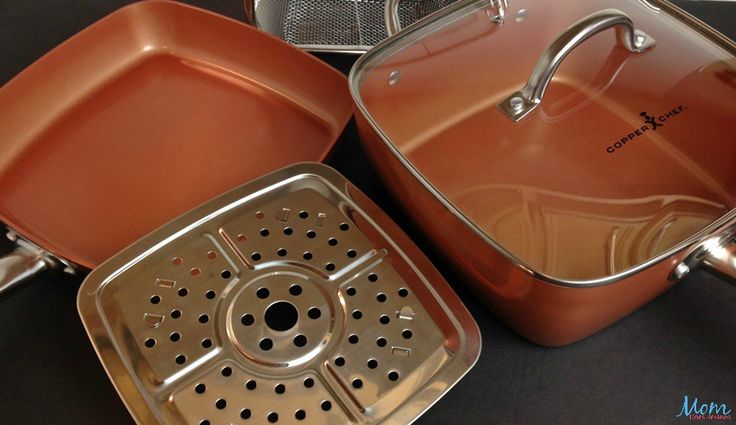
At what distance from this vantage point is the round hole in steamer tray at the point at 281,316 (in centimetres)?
45

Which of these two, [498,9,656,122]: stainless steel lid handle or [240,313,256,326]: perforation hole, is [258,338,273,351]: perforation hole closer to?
[240,313,256,326]: perforation hole

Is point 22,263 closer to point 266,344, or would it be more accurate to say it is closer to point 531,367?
point 266,344

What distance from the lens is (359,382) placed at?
40 centimetres

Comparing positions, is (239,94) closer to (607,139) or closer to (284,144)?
(284,144)

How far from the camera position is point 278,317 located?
0.46 meters

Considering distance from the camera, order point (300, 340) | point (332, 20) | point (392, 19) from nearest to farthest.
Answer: point (300, 340)
point (392, 19)
point (332, 20)

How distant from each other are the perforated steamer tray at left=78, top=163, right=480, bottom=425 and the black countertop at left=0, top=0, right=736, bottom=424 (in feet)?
0.21

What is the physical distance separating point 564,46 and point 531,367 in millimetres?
225

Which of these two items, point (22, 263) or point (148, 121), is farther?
point (148, 121)

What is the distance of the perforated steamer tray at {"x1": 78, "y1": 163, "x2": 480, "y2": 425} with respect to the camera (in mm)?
395

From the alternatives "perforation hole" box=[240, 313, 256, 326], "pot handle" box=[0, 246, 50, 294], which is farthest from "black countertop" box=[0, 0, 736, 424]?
"perforation hole" box=[240, 313, 256, 326]

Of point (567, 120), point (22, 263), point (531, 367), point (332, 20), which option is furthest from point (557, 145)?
point (22, 263)

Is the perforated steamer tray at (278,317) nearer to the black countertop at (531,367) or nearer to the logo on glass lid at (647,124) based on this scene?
the black countertop at (531,367)

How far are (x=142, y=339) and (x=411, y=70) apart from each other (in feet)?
0.88
